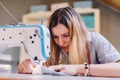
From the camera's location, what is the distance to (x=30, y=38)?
43.9 inches

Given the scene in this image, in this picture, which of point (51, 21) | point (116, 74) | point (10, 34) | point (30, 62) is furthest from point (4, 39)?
point (116, 74)

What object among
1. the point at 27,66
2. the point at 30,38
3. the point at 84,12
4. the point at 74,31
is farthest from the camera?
the point at 84,12

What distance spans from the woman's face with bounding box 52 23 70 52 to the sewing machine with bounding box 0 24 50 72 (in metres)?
0.26

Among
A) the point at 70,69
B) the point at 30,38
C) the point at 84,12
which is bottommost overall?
the point at 70,69

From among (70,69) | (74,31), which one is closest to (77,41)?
(74,31)

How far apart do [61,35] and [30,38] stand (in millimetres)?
322

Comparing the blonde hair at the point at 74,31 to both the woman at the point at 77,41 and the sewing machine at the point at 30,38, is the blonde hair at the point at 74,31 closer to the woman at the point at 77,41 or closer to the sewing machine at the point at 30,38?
the woman at the point at 77,41

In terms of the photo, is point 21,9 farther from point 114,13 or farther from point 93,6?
point 114,13

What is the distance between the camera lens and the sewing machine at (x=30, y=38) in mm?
1104

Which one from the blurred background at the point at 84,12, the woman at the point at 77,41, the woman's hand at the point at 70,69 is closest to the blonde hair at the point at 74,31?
the woman at the point at 77,41

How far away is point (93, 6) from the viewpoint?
10.2 ft

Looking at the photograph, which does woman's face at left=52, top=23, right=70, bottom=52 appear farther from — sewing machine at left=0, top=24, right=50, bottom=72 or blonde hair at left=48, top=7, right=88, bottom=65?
sewing machine at left=0, top=24, right=50, bottom=72

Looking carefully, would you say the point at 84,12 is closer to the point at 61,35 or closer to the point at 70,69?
the point at 61,35

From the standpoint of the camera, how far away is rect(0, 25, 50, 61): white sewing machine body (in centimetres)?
110
